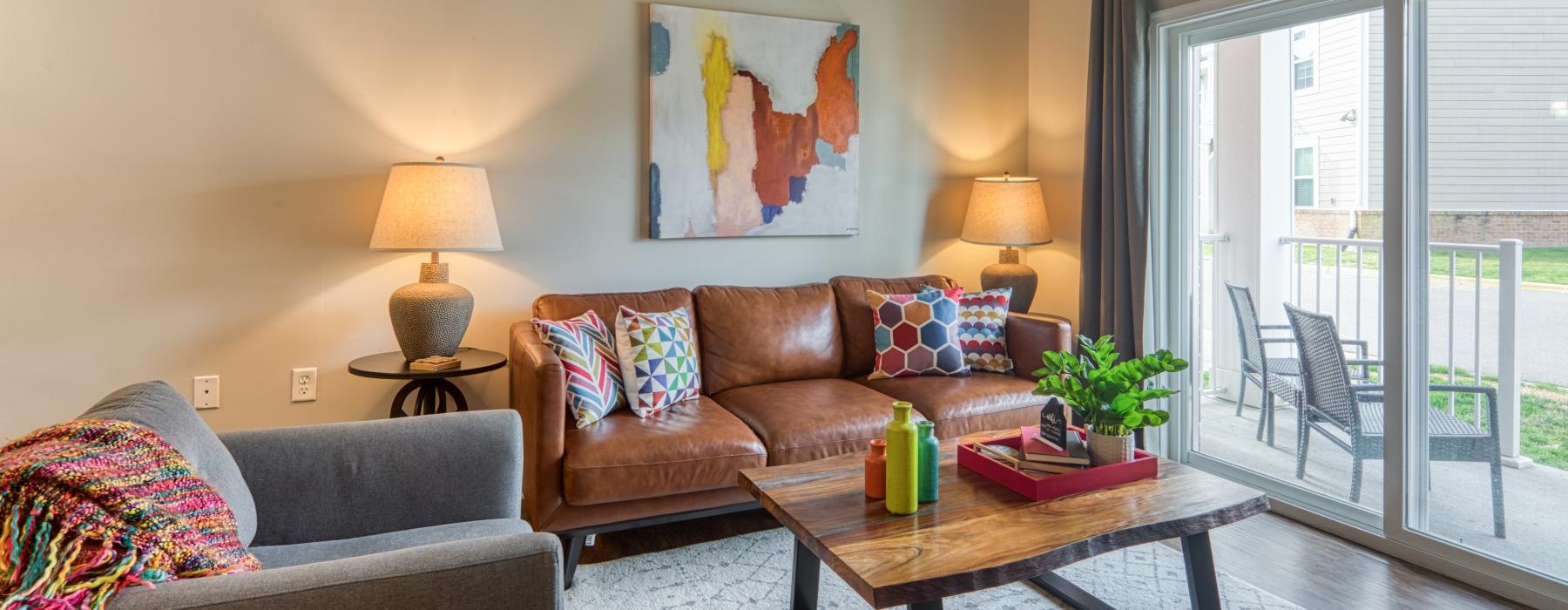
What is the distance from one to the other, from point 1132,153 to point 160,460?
336 cm

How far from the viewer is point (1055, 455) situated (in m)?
2.09

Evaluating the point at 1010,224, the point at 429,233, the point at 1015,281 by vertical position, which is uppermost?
the point at 1010,224

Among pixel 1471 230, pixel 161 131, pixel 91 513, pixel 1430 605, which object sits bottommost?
pixel 1430 605

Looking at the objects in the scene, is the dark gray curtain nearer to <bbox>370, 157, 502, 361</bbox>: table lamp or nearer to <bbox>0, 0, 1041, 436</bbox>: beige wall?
<bbox>0, 0, 1041, 436</bbox>: beige wall

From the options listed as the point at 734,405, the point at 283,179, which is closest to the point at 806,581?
the point at 734,405

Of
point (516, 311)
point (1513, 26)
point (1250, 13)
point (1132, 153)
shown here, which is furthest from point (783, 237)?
point (1513, 26)

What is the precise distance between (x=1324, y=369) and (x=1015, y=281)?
4.16 feet

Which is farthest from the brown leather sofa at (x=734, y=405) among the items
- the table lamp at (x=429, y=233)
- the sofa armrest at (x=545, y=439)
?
the table lamp at (x=429, y=233)

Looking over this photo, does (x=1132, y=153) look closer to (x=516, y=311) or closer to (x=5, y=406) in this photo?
(x=516, y=311)

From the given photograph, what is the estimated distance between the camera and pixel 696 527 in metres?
2.96

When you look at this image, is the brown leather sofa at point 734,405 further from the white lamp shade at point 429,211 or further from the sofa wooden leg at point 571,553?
the white lamp shade at point 429,211

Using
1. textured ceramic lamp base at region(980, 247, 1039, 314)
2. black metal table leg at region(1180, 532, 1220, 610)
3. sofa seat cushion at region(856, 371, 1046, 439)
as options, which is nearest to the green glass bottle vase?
black metal table leg at region(1180, 532, 1220, 610)

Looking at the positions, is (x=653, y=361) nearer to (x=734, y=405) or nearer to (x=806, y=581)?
(x=734, y=405)

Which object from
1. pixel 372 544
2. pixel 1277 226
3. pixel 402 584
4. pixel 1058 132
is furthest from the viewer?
pixel 1058 132
